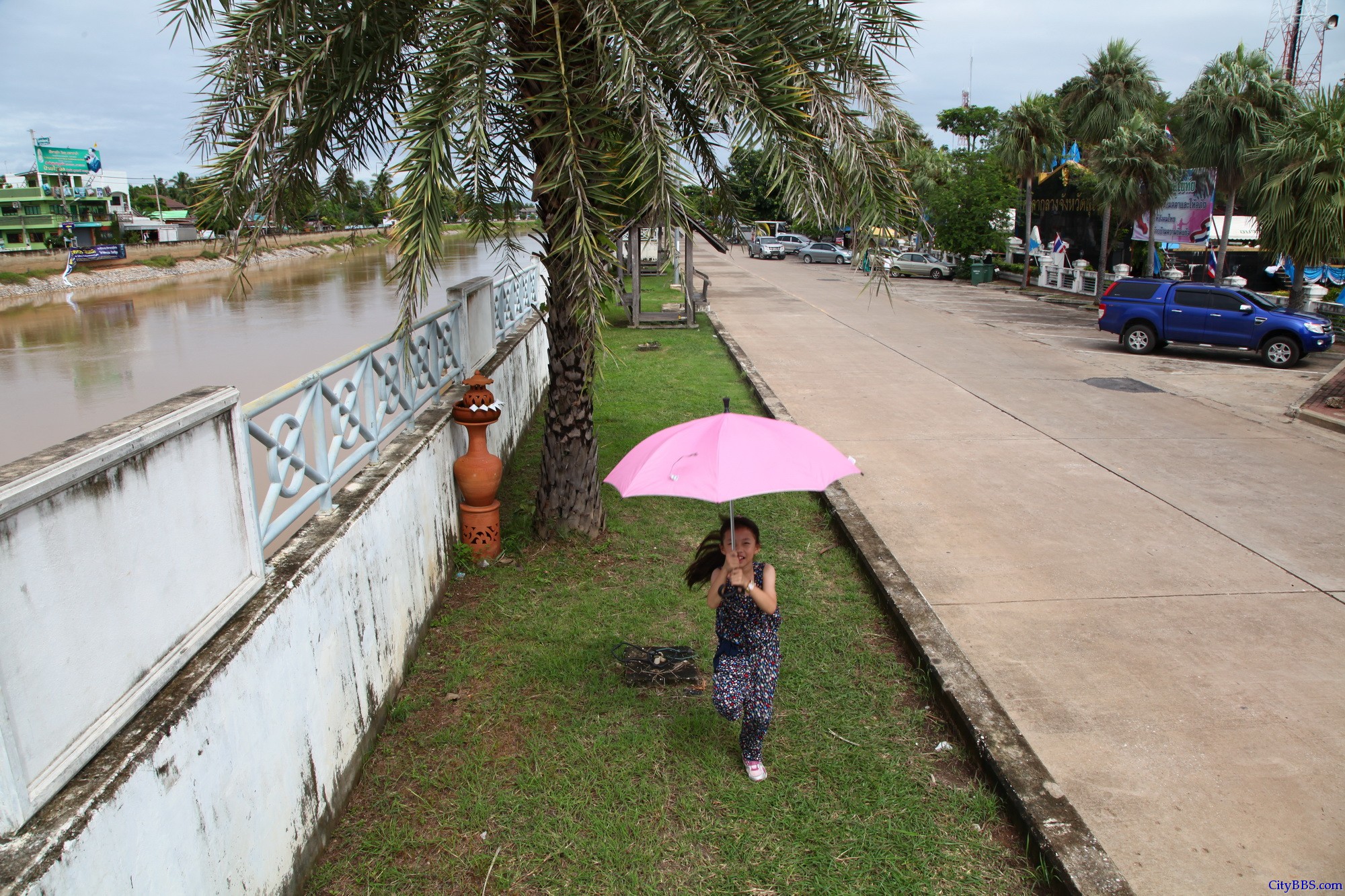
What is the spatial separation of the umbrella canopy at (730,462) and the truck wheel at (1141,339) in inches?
595

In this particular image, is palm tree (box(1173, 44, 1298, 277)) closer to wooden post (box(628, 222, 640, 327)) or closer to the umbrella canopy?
wooden post (box(628, 222, 640, 327))

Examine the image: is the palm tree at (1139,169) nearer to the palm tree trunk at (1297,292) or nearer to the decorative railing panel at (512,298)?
the palm tree trunk at (1297,292)

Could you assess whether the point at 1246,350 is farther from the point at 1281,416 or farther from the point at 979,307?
the point at 979,307

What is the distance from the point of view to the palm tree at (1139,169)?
75.5 ft

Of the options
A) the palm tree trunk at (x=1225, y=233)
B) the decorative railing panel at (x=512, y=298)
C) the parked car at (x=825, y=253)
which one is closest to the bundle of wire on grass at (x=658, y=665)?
the decorative railing panel at (x=512, y=298)

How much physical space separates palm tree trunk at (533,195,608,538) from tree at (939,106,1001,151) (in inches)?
3788

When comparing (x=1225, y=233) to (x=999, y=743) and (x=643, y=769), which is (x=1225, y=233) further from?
(x=643, y=769)

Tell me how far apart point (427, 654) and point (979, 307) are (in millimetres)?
23084

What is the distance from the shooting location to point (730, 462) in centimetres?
346

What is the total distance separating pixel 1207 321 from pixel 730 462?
15647mm

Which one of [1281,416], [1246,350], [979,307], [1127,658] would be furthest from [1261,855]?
[979,307]

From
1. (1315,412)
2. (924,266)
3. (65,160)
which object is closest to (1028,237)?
(924,266)

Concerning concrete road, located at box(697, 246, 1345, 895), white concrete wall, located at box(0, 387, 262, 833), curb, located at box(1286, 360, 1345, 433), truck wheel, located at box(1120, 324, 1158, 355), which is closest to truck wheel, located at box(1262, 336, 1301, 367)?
concrete road, located at box(697, 246, 1345, 895)

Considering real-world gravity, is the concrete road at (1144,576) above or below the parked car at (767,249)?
below
